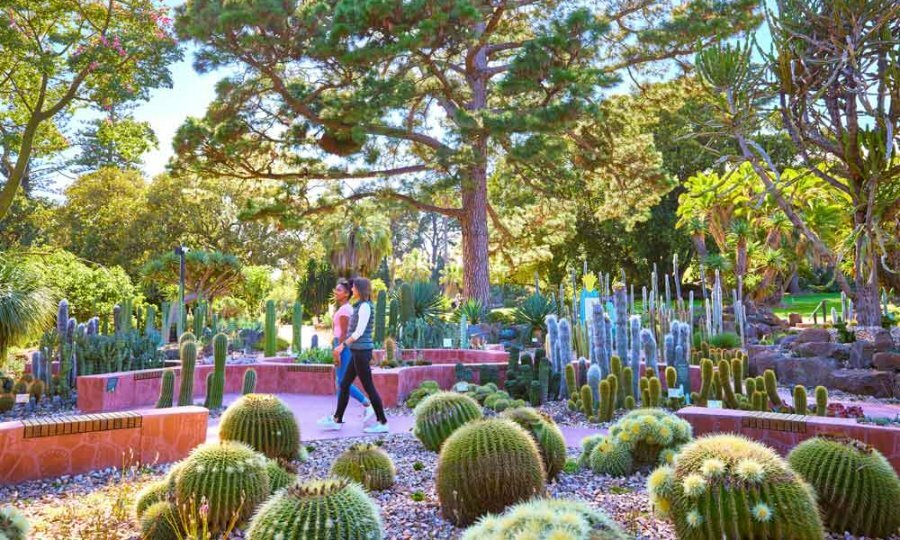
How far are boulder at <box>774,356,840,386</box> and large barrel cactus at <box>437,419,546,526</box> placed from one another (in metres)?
7.53

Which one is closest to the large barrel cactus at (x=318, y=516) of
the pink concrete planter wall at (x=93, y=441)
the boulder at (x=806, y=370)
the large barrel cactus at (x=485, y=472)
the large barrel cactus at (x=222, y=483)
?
the large barrel cactus at (x=222, y=483)

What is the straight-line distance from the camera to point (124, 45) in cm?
1620

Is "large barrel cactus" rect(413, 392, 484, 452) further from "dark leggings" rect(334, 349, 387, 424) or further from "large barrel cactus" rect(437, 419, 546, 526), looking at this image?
"large barrel cactus" rect(437, 419, 546, 526)

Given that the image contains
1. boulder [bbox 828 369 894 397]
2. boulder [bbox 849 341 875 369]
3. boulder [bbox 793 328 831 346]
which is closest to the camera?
boulder [bbox 828 369 894 397]

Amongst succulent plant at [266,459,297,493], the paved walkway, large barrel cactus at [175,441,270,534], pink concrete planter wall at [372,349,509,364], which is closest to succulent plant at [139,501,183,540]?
large barrel cactus at [175,441,270,534]

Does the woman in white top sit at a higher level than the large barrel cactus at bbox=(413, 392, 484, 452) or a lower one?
higher

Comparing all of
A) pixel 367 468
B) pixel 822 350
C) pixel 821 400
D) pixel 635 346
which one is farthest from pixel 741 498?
pixel 822 350

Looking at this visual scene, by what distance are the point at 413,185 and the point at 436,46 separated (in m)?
3.88

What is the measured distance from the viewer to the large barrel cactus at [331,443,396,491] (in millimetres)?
4734

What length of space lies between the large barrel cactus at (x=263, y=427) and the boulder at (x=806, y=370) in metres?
7.76

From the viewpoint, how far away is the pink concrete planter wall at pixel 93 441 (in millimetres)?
5164

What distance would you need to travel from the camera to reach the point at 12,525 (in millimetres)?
3270

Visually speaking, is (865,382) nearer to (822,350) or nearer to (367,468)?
(822,350)

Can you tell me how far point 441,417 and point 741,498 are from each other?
2.87 m
